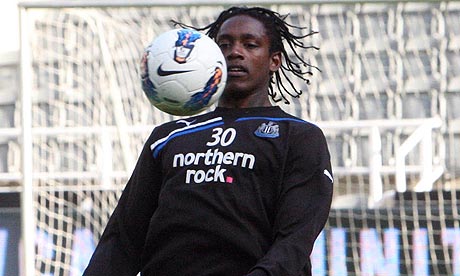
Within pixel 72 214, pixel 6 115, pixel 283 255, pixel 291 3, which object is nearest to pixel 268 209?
pixel 283 255

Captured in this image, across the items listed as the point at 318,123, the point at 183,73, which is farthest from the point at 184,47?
the point at 318,123

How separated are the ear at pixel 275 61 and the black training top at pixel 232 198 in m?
0.15

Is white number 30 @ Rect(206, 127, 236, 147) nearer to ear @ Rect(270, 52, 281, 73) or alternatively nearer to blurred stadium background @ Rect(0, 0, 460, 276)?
ear @ Rect(270, 52, 281, 73)

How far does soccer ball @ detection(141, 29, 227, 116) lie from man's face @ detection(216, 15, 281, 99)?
0.17 ft

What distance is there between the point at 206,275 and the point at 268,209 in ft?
0.77

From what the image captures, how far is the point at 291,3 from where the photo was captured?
236 inches

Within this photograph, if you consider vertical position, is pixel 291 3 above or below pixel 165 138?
above

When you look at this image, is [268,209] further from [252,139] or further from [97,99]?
[97,99]

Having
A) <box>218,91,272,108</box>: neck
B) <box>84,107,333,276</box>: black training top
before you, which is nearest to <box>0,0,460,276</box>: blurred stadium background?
<box>218,91,272,108</box>: neck

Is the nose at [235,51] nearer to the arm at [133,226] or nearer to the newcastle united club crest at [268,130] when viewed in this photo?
the newcastle united club crest at [268,130]

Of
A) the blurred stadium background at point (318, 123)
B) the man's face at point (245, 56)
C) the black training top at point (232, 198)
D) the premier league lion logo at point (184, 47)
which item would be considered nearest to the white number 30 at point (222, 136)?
the black training top at point (232, 198)

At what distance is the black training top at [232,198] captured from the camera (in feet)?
9.91

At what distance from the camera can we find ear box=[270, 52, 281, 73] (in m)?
3.29

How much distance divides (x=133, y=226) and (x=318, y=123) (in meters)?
4.63
